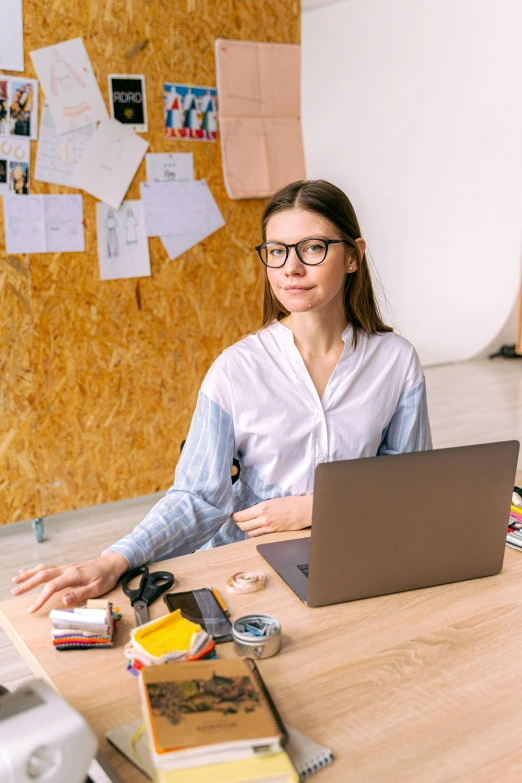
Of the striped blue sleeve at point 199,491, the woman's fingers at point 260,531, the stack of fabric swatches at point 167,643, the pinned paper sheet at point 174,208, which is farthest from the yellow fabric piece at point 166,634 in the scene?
the pinned paper sheet at point 174,208

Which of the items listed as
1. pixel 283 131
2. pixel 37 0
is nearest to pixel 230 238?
pixel 283 131

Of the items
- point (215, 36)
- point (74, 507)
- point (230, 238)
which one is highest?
point (215, 36)

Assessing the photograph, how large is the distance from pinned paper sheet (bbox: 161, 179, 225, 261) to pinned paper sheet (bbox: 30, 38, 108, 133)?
1.88 feet

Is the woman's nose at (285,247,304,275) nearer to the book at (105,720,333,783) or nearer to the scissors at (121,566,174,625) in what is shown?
the scissors at (121,566,174,625)

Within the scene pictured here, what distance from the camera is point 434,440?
16.1ft

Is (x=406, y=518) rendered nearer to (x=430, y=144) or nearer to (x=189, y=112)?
(x=189, y=112)

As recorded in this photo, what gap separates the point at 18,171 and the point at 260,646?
2.60 meters

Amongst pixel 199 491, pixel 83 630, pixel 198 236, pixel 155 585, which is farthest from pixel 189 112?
pixel 83 630

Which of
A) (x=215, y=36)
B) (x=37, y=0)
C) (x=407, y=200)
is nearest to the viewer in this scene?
(x=37, y=0)

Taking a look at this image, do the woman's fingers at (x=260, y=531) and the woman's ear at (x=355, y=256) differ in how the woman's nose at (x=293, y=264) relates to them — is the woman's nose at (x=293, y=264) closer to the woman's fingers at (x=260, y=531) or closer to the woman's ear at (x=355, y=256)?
the woman's ear at (x=355, y=256)

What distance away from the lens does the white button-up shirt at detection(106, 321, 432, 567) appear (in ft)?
5.39

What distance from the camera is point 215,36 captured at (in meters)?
3.54

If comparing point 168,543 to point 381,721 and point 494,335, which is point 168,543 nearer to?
point 381,721

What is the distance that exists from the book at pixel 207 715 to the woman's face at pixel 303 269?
0.84m
